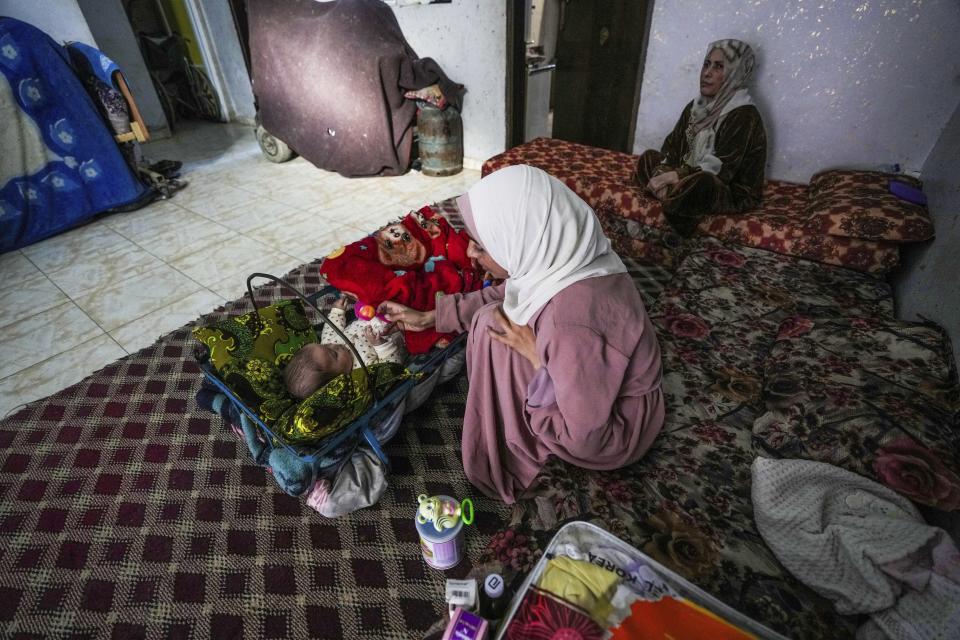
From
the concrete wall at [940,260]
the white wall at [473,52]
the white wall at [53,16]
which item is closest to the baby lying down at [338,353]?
the concrete wall at [940,260]

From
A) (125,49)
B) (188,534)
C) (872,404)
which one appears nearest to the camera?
(872,404)

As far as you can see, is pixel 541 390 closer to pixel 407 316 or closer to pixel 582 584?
pixel 582 584

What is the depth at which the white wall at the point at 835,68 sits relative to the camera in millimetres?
2266

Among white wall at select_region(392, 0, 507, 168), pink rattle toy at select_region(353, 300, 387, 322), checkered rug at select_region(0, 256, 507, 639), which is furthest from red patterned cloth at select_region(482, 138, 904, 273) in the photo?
pink rattle toy at select_region(353, 300, 387, 322)

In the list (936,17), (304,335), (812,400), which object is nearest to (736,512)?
(812,400)

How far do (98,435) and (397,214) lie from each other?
7.62 ft

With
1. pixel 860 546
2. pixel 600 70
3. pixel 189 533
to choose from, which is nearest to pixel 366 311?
pixel 189 533

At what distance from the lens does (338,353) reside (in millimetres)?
1488

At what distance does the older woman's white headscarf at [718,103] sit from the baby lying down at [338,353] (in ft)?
6.38

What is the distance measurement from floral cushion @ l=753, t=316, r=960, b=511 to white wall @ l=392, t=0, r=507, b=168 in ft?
10.7

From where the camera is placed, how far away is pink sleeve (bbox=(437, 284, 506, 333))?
158 centimetres

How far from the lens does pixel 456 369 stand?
1771 mm

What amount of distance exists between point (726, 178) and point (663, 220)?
1.26 ft

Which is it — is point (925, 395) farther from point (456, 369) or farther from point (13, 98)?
point (13, 98)
